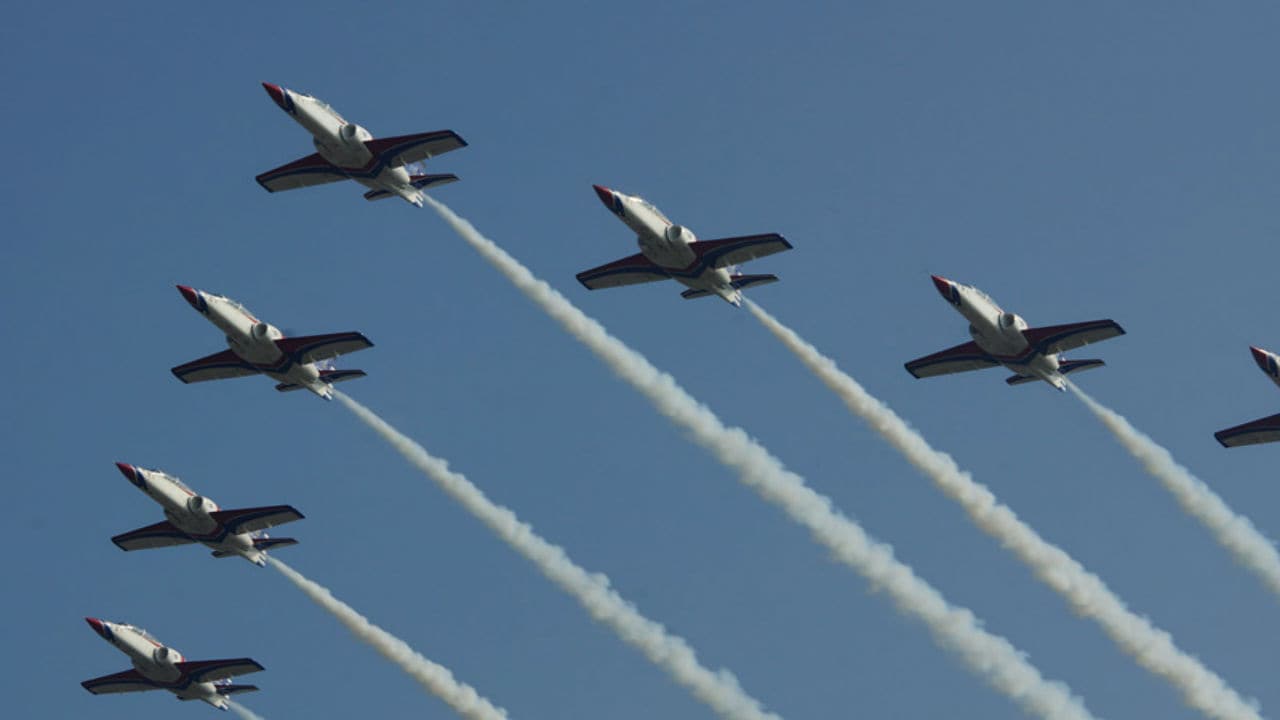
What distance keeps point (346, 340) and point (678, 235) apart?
17.8 m

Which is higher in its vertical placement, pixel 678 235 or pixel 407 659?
pixel 678 235

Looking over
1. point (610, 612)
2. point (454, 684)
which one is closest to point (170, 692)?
point (454, 684)

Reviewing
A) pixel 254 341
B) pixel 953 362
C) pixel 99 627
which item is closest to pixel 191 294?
pixel 254 341

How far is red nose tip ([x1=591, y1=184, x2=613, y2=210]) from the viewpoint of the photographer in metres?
84.6

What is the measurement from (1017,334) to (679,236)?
1721cm

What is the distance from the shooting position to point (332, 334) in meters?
89.2

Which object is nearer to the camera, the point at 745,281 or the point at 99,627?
the point at 745,281

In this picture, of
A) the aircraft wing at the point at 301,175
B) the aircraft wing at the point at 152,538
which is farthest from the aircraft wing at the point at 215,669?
the aircraft wing at the point at 301,175

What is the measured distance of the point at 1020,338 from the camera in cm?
8588

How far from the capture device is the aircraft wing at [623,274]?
90.3 meters

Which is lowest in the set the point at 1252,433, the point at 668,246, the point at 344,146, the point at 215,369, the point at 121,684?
the point at 121,684

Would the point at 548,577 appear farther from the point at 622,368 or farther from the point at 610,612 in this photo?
the point at 622,368

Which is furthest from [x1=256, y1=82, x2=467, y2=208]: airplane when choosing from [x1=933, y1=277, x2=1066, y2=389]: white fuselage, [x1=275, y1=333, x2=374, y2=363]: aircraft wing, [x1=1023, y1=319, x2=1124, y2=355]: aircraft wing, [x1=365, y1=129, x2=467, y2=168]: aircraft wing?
[x1=1023, y1=319, x2=1124, y2=355]: aircraft wing

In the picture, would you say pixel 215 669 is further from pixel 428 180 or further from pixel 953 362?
pixel 953 362
